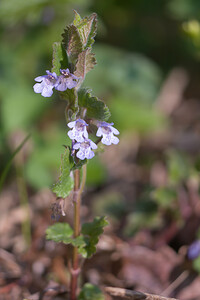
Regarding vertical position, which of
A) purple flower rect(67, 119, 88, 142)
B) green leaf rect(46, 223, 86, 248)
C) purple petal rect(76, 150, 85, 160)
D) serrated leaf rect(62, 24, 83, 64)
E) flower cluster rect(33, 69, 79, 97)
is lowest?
green leaf rect(46, 223, 86, 248)

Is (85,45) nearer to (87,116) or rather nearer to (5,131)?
(87,116)

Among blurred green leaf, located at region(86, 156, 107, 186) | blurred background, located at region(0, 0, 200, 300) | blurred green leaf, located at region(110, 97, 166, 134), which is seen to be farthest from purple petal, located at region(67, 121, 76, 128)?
blurred green leaf, located at region(110, 97, 166, 134)

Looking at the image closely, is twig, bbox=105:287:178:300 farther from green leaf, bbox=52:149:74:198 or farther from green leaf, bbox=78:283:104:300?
green leaf, bbox=52:149:74:198

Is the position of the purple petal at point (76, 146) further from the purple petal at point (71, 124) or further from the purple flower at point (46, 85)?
the purple flower at point (46, 85)

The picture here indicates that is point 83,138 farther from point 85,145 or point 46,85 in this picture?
point 46,85

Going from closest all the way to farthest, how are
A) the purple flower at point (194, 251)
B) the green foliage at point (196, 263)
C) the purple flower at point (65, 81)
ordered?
1. the purple flower at point (65, 81)
2. the green foliage at point (196, 263)
3. the purple flower at point (194, 251)

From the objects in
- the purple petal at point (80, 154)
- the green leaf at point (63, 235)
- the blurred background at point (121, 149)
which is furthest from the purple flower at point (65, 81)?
the green leaf at point (63, 235)
